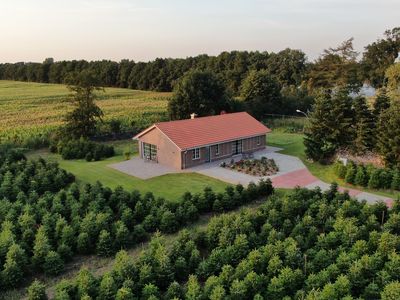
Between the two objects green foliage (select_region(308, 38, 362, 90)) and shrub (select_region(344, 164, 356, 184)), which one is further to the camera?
green foliage (select_region(308, 38, 362, 90))

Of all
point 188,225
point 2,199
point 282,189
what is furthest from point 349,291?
point 2,199

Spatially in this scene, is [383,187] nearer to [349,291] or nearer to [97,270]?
[349,291]

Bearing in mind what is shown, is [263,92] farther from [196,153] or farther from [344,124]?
[196,153]

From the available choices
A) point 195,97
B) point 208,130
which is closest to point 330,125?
point 208,130

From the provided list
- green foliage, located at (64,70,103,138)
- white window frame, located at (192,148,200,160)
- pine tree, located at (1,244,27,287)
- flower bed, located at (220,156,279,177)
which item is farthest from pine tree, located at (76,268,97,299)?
green foliage, located at (64,70,103,138)

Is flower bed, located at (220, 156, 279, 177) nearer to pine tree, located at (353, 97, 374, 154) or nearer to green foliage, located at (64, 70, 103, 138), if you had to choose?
pine tree, located at (353, 97, 374, 154)

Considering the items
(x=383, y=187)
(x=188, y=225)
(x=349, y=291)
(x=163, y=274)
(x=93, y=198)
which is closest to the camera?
(x=349, y=291)

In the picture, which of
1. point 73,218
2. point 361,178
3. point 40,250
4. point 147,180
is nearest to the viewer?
point 40,250
